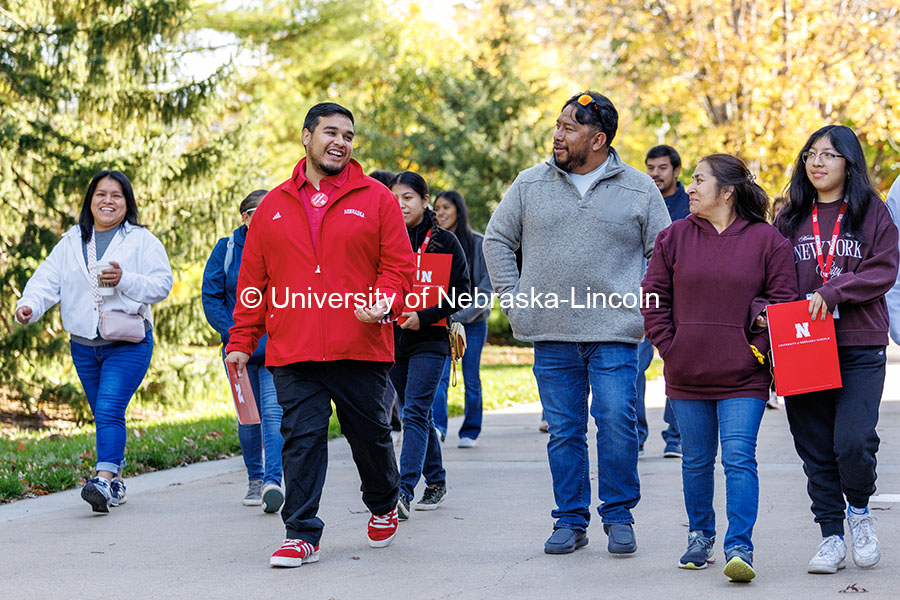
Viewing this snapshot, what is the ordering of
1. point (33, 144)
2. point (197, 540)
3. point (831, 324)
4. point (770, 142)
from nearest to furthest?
point (831, 324), point (197, 540), point (33, 144), point (770, 142)

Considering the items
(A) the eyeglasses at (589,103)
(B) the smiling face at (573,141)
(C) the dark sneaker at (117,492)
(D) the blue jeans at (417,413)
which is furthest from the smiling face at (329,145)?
(C) the dark sneaker at (117,492)

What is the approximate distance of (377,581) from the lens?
5.15m

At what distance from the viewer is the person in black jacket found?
22.2 feet

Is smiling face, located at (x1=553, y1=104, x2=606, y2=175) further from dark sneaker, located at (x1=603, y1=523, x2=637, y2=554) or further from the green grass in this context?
the green grass

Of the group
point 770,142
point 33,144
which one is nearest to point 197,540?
Answer: point 33,144

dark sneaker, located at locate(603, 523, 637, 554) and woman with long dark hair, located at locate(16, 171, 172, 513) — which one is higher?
woman with long dark hair, located at locate(16, 171, 172, 513)

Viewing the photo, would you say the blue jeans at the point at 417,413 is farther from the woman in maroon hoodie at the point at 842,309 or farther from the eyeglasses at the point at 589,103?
the woman in maroon hoodie at the point at 842,309

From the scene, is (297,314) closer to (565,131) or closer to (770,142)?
(565,131)

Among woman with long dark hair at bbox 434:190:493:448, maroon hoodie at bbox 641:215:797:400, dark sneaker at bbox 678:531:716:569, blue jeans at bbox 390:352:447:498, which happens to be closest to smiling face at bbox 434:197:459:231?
woman with long dark hair at bbox 434:190:493:448

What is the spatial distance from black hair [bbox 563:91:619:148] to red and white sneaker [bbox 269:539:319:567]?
2.41m

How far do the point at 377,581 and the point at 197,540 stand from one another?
145 cm

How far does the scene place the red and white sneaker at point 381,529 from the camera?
19.3 ft

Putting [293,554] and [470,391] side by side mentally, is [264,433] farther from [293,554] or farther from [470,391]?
[470,391]

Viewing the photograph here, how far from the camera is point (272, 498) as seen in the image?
23.0 ft
